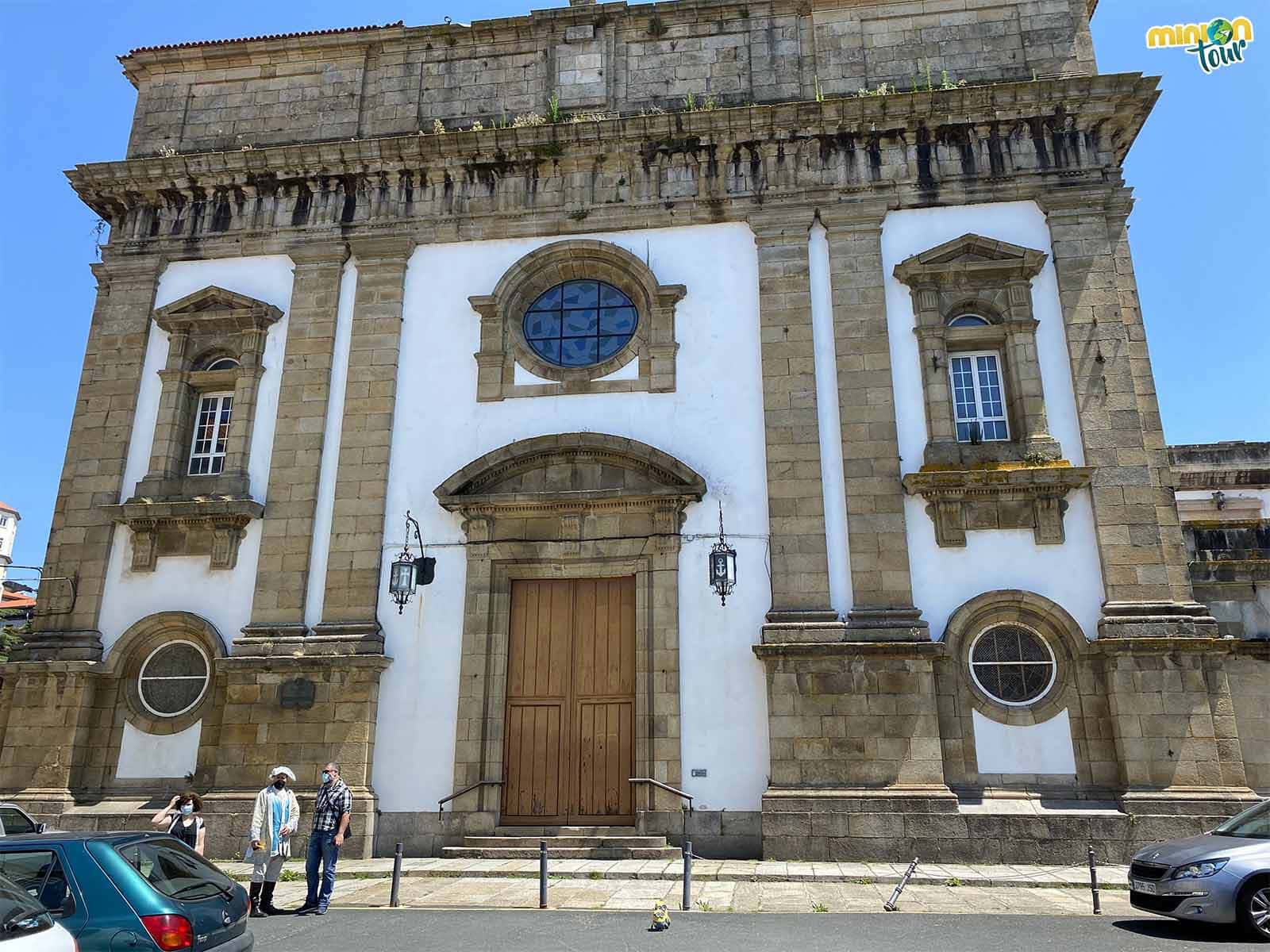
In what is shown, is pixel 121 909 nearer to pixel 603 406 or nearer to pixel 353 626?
pixel 353 626

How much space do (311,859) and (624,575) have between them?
5.86 metres

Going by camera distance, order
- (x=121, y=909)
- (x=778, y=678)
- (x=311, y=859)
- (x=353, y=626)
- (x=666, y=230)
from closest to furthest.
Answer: (x=121, y=909), (x=311, y=859), (x=778, y=678), (x=353, y=626), (x=666, y=230)

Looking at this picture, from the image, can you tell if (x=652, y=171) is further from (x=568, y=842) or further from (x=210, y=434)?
(x=568, y=842)

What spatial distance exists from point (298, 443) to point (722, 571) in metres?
7.07

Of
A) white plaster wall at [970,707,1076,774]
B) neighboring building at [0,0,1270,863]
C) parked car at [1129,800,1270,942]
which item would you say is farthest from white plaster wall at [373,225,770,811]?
parked car at [1129,800,1270,942]

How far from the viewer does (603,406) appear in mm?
14500

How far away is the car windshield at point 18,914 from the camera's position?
4402mm

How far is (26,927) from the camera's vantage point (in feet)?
14.7

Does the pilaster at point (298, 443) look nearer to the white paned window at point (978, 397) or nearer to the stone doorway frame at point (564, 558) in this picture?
the stone doorway frame at point (564, 558)

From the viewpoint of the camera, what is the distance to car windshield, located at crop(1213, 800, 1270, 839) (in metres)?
8.44

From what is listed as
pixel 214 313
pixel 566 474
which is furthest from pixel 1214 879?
pixel 214 313

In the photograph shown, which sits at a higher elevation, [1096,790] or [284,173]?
[284,173]

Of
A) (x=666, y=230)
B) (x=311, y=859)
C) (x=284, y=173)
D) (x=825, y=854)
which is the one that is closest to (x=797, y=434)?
(x=666, y=230)

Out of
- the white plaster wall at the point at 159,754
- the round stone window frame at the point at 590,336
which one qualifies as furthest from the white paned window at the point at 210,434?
the round stone window frame at the point at 590,336
